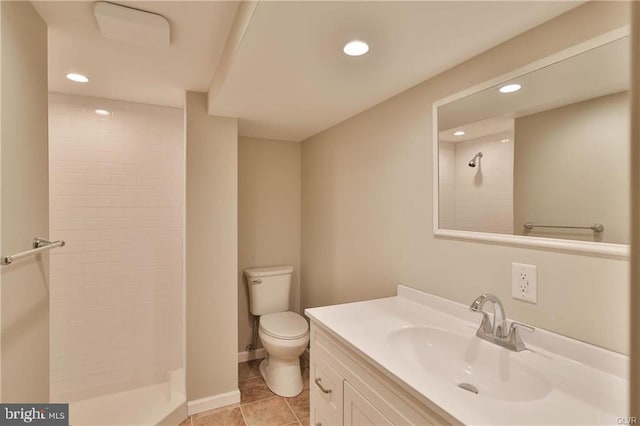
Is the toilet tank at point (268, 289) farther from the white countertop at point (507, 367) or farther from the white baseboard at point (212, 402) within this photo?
the white countertop at point (507, 367)

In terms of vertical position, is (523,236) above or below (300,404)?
above

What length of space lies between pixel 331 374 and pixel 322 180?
1650 millimetres

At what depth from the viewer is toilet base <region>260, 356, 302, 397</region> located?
232 cm

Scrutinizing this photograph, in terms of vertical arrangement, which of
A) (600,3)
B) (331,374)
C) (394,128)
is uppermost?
(600,3)

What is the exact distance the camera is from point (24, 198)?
1199 millimetres

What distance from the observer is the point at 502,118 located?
127 cm

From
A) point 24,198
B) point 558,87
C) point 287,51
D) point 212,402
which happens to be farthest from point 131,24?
point 212,402

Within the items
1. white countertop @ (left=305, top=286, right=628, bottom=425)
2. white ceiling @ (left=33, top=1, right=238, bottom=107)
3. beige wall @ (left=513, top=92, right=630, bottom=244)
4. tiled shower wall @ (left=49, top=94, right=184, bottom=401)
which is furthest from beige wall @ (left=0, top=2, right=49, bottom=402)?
beige wall @ (left=513, top=92, right=630, bottom=244)

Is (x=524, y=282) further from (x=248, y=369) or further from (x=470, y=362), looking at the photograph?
(x=248, y=369)

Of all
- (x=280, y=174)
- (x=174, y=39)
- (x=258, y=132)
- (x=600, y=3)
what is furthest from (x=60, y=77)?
(x=600, y=3)

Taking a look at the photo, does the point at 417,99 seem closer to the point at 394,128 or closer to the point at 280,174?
the point at 394,128

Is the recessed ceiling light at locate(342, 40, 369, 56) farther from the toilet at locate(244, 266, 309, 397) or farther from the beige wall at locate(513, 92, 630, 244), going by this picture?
the toilet at locate(244, 266, 309, 397)

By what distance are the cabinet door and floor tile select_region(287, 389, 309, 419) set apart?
1084 millimetres

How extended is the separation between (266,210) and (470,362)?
213 centimetres
